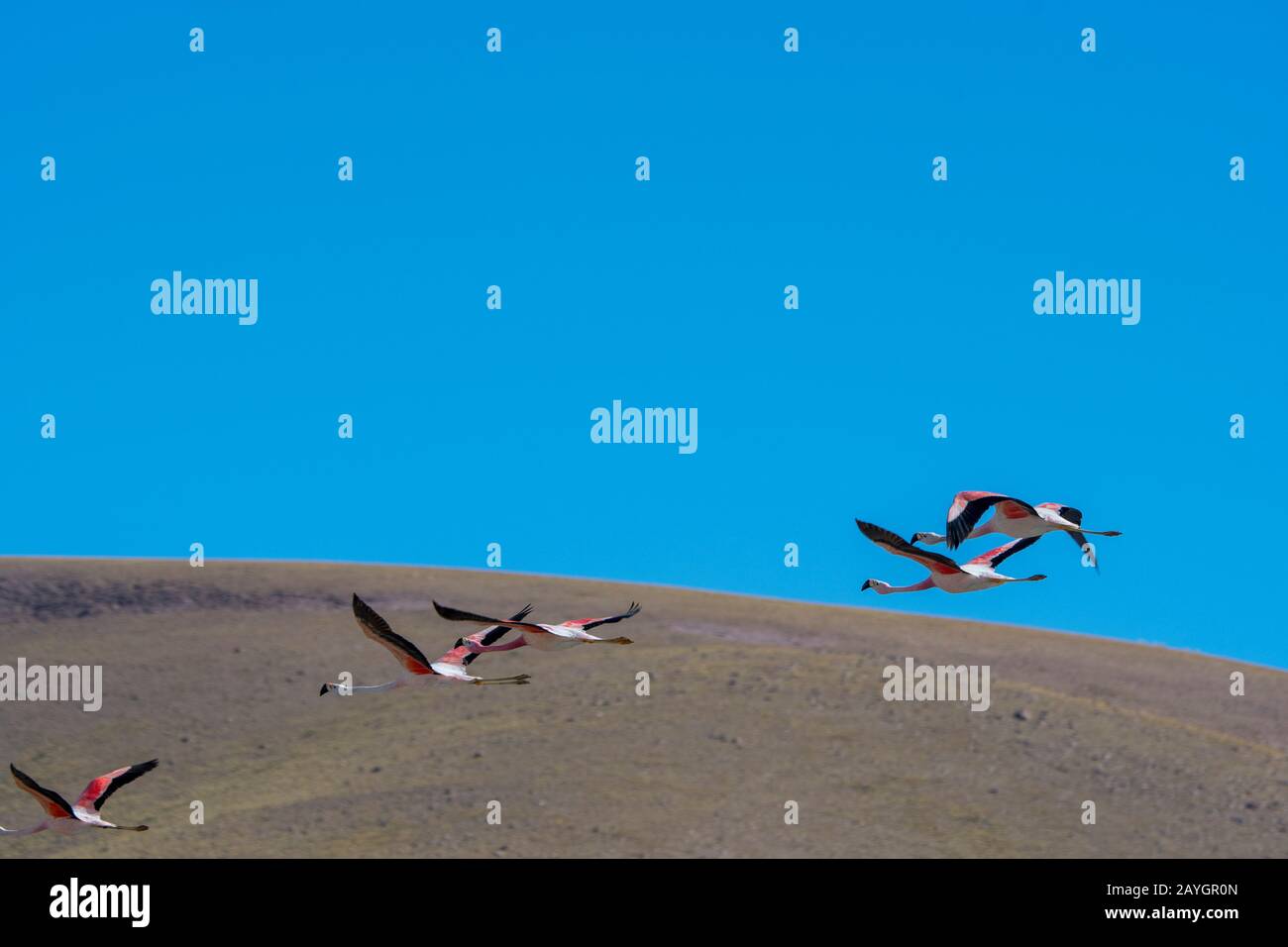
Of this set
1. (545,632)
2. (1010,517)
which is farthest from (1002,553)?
(545,632)

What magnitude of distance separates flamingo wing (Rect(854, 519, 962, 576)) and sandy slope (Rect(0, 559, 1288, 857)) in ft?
102

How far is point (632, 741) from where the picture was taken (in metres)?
→ 49.6

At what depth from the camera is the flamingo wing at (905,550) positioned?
1235cm

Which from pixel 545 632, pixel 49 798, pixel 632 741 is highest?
pixel 545 632

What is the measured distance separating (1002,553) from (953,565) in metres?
1.43

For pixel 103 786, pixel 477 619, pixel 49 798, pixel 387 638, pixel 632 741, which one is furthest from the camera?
pixel 632 741

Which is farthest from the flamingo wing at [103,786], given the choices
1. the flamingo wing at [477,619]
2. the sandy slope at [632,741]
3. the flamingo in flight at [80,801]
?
the sandy slope at [632,741]

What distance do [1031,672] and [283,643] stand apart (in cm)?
2728

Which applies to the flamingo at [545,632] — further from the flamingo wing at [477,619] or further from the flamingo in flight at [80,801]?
the flamingo in flight at [80,801]

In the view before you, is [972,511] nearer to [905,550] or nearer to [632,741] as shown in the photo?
[905,550]
